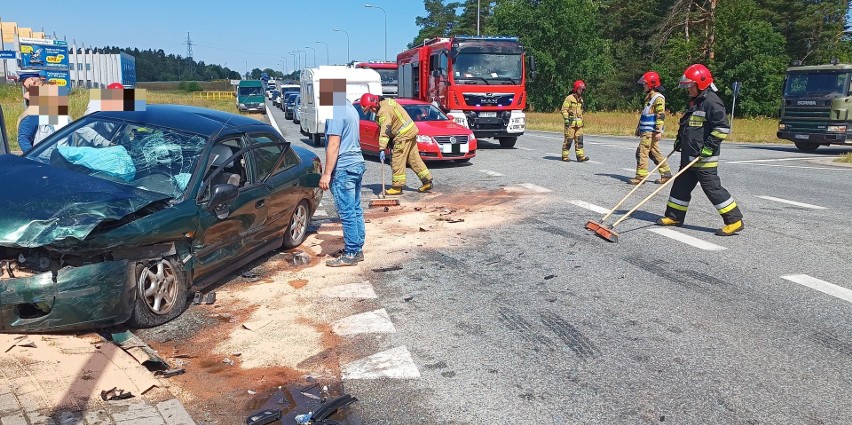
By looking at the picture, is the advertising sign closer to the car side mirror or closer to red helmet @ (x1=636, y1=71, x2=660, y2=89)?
red helmet @ (x1=636, y1=71, x2=660, y2=89)

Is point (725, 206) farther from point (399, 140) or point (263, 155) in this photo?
point (399, 140)

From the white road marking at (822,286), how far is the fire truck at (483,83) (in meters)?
13.0

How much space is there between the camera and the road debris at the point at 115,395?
145 inches

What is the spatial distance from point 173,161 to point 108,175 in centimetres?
49

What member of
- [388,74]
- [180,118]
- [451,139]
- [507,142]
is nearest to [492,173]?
[451,139]

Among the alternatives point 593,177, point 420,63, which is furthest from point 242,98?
point 593,177

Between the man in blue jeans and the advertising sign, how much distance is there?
86.3ft

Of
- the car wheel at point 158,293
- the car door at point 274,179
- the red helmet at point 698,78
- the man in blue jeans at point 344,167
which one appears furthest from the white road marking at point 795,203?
the car wheel at point 158,293

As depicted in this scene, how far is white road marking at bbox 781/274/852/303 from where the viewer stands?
571 cm

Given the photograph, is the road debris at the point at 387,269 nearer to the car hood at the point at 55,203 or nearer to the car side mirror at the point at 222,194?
the car side mirror at the point at 222,194

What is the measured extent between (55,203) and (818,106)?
846 inches

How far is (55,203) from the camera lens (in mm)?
4469

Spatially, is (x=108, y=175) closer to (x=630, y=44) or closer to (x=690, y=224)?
(x=690, y=224)

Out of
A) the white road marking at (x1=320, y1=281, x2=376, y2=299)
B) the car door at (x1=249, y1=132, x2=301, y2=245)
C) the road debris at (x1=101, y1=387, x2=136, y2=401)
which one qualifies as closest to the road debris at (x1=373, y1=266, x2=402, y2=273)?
the white road marking at (x1=320, y1=281, x2=376, y2=299)
